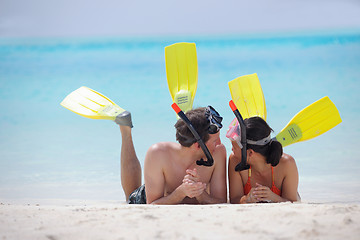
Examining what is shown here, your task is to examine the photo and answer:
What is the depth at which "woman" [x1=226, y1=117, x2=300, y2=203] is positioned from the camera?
251 centimetres

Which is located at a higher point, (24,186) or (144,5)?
(144,5)

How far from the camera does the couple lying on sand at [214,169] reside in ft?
8.26

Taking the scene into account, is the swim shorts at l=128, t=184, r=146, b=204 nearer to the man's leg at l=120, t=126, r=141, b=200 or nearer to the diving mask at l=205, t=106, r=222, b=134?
the man's leg at l=120, t=126, r=141, b=200

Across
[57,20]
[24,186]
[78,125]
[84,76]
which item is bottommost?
[24,186]

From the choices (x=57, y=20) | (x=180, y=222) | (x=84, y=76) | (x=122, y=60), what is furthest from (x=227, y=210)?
(x=57, y=20)

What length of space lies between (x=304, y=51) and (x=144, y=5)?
8980 mm

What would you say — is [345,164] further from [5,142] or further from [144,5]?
[144,5]

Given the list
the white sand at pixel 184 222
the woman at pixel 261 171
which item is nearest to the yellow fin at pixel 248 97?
the woman at pixel 261 171

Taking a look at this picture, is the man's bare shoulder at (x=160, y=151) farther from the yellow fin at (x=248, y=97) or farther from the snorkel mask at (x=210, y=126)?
the yellow fin at (x=248, y=97)

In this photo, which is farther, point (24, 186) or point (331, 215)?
point (24, 186)

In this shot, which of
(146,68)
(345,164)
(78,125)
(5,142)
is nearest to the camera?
(345,164)

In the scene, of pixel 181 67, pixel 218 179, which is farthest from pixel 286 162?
pixel 181 67

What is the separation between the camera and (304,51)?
532 inches

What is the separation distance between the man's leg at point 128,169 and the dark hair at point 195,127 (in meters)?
0.69
